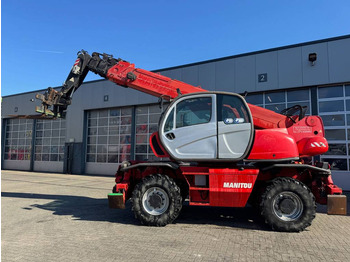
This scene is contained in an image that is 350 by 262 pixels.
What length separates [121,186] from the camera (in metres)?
6.37

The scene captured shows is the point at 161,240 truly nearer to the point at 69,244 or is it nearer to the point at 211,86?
the point at 69,244

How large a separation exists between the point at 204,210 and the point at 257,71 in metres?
9.76

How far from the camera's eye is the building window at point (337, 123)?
12.6m

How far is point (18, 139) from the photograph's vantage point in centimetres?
2650

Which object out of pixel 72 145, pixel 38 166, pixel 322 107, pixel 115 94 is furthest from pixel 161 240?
pixel 38 166

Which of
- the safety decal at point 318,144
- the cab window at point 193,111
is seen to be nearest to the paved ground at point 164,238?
the safety decal at point 318,144

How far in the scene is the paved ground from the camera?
4305mm

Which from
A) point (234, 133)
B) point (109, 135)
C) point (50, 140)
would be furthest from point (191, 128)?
point (50, 140)

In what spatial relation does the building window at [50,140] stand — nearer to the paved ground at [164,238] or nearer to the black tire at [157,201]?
the paved ground at [164,238]

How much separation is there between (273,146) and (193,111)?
6.64 ft

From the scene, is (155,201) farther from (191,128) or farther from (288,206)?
(288,206)

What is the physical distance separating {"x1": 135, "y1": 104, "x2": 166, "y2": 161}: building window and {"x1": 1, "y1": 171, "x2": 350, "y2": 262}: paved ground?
11.1 m

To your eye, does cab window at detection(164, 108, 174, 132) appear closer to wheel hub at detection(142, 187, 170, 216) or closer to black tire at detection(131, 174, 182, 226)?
black tire at detection(131, 174, 182, 226)

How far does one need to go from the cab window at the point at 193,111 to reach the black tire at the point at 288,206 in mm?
2204
